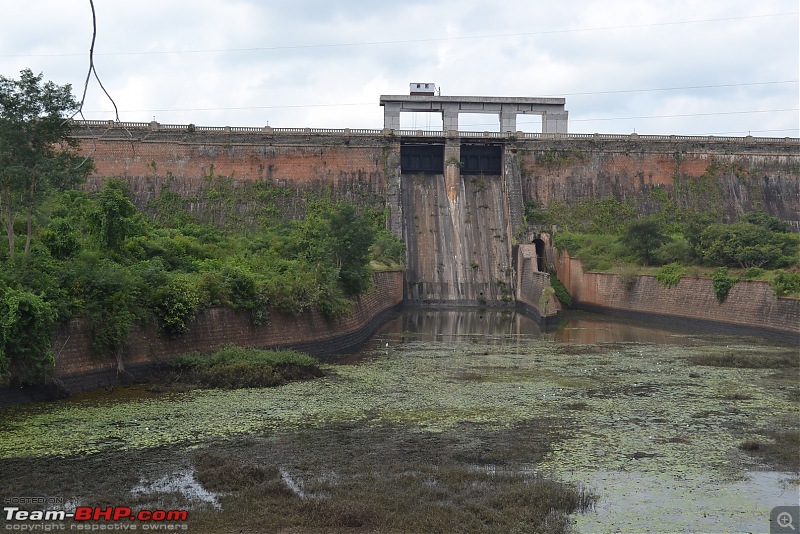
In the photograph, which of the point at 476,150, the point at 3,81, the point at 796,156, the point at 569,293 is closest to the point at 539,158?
the point at 476,150

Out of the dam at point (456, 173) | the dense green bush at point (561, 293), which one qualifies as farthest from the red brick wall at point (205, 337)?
the dam at point (456, 173)

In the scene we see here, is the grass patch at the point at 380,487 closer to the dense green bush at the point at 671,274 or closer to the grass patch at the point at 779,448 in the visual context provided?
the grass patch at the point at 779,448

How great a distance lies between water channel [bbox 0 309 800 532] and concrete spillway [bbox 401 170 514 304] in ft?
80.6

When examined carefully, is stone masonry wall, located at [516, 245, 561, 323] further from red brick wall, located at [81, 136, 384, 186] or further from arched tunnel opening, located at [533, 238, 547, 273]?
red brick wall, located at [81, 136, 384, 186]

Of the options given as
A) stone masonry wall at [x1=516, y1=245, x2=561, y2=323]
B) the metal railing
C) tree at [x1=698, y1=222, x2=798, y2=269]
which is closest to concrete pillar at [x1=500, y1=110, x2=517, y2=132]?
the metal railing

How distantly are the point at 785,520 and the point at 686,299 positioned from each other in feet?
98.9

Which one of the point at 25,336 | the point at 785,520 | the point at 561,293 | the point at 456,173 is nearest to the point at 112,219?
the point at 25,336

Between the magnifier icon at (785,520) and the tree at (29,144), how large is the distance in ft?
58.7

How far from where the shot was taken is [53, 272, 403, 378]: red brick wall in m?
19.6

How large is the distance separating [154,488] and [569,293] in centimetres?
4067

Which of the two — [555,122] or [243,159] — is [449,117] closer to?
[555,122]

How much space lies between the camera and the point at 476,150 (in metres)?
59.0

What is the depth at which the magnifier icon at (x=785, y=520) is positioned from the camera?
35.8 feet

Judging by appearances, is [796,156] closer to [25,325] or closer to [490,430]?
[490,430]
